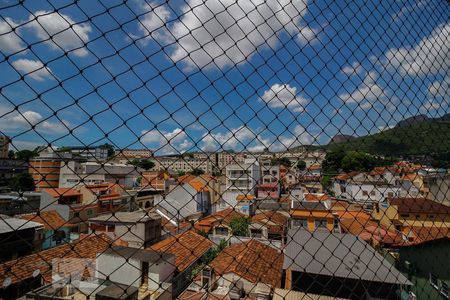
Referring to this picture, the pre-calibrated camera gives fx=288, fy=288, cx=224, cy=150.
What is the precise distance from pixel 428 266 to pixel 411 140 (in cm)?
437

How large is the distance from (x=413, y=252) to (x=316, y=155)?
4828mm

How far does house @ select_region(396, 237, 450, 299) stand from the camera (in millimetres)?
4307

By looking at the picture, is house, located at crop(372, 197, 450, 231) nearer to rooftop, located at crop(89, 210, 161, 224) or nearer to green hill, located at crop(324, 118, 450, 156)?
green hill, located at crop(324, 118, 450, 156)

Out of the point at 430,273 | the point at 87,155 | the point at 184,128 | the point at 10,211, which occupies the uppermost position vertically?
the point at 184,128

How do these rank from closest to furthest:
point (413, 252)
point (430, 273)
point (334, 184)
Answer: point (430, 273) → point (413, 252) → point (334, 184)

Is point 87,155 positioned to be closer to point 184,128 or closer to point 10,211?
point 184,128

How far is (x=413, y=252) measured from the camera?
507 cm

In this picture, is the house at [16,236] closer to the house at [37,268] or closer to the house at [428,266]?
the house at [37,268]

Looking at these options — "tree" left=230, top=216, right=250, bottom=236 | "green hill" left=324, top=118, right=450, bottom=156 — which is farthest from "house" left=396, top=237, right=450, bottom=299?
"tree" left=230, top=216, right=250, bottom=236

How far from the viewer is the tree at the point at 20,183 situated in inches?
30.4

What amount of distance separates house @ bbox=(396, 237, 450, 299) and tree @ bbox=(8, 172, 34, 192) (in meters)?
4.90

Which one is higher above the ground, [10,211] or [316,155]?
[316,155]

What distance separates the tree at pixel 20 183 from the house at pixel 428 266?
4896 mm

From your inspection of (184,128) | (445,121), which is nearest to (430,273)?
(445,121)
